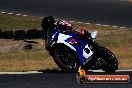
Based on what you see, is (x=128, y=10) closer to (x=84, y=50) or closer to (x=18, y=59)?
(x=18, y=59)

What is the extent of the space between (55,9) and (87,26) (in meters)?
5.02

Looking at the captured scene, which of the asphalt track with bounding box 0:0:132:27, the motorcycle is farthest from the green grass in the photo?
the motorcycle

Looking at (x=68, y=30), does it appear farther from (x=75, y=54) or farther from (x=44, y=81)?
(x=44, y=81)

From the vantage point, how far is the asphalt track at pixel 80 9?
2662 centimetres

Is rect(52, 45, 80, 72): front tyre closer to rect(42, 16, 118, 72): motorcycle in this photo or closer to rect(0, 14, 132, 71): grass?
rect(42, 16, 118, 72): motorcycle

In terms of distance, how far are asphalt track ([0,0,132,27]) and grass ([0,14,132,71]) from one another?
159cm

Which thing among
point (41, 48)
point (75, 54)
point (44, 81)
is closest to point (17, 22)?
point (41, 48)

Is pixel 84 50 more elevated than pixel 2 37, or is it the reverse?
pixel 84 50

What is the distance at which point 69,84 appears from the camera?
9250 millimetres

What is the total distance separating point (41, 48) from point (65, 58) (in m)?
8.81

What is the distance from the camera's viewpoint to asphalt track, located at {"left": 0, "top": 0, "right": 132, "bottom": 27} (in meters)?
26.6

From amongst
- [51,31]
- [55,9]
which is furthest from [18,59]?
[55,9]

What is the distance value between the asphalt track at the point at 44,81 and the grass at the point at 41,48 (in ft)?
13.5

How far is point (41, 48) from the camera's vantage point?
1970cm
